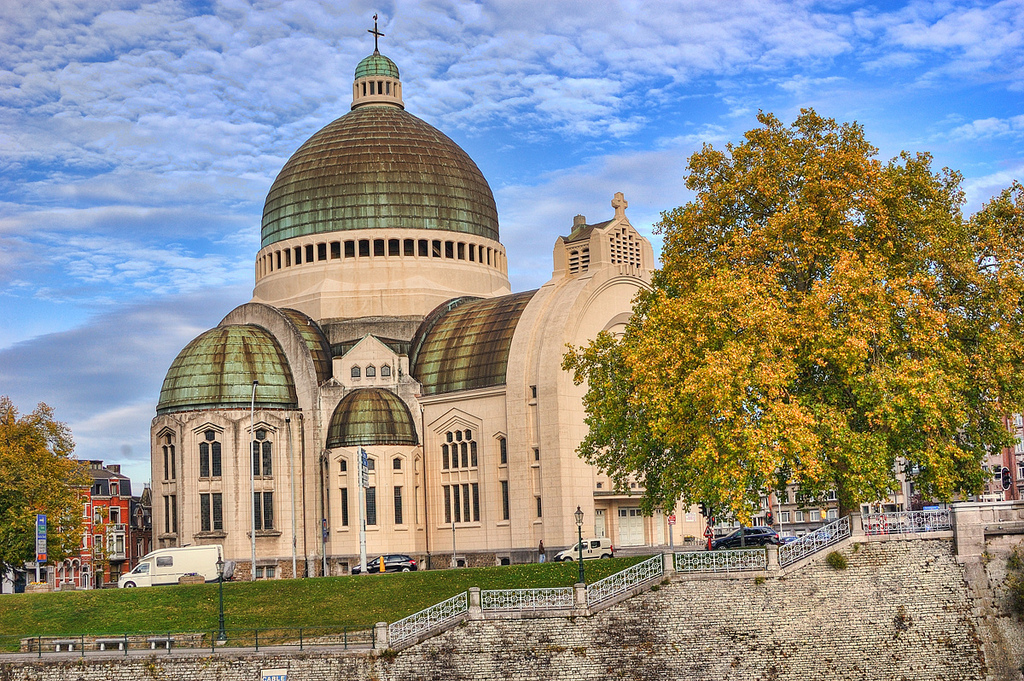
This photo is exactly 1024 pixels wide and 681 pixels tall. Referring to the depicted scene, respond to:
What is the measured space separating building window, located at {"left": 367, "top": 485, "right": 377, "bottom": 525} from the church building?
98 millimetres

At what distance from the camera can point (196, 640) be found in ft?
148

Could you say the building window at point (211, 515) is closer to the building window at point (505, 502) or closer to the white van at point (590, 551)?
the building window at point (505, 502)

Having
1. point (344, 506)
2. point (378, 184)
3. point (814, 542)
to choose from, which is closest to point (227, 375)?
point (344, 506)

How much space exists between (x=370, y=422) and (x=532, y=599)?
28.6 meters

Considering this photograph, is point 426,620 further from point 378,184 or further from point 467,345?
point 378,184

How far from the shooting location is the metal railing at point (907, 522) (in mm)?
41062

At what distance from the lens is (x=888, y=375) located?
4066 cm

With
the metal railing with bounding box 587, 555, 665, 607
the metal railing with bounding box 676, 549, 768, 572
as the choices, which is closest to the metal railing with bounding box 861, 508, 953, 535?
the metal railing with bounding box 676, 549, 768, 572

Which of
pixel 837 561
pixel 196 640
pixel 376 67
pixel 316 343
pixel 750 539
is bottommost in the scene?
pixel 196 640

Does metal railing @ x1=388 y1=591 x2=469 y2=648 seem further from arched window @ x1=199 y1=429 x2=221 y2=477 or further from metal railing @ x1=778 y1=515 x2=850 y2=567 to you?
arched window @ x1=199 y1=429 x2=221 y2=477

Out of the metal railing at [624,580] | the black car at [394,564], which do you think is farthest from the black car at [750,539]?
the black car at [394,564]

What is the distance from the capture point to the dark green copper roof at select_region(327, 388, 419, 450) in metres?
68.9

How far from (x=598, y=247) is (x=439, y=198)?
1370 cm

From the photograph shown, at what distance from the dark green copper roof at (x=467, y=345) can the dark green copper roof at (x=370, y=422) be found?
2.69 m
